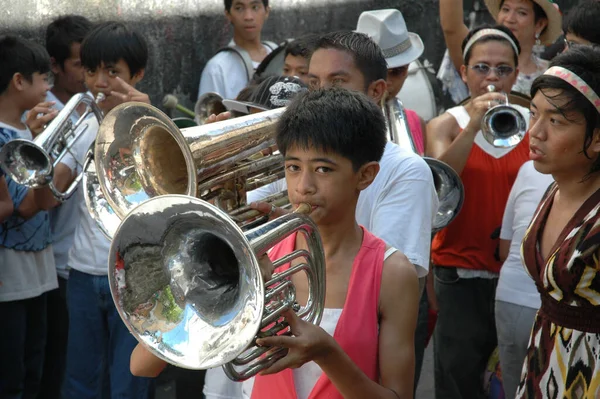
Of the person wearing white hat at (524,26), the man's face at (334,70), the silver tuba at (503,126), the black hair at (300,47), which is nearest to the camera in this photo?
the man's face at (334,70)

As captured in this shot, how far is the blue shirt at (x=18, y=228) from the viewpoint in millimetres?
4242

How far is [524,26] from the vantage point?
18.0 feet

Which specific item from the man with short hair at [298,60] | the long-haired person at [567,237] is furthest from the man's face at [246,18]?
the long-haired person at [567,237]

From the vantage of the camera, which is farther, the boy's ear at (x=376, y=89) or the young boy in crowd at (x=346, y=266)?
the boy's ear at (x=376, y=89)

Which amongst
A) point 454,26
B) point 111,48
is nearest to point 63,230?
point 111,48

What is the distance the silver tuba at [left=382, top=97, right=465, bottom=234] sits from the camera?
4383 millimetres

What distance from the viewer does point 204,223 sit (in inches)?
87.0

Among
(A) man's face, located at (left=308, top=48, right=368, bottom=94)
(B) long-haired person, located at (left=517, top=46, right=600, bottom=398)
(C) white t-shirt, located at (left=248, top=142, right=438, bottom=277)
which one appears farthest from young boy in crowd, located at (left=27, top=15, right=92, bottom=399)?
(B) long-haired person, located at (left=517, top=46, right=600, bottom=398)

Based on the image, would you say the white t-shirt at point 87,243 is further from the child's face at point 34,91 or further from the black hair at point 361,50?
A: the black hair at point 361,50

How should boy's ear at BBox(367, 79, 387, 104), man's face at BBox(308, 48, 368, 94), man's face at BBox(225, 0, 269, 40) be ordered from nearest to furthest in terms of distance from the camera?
1. man's face at BBox(308, 48, 368, 94)
2. boy's ear at BBox(367, 79, 387, 104)
3. man's face at BBox(225, 0, 269, 40)

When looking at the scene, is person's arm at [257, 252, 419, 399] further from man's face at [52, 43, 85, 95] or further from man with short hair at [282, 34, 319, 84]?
man's face at [52, 43, 85, 95]

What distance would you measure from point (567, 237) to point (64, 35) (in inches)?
117

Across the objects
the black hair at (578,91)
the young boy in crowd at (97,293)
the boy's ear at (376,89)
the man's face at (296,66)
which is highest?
the black hair at (578,91)

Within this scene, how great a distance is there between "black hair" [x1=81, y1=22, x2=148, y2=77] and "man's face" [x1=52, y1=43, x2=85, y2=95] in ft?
1.00
